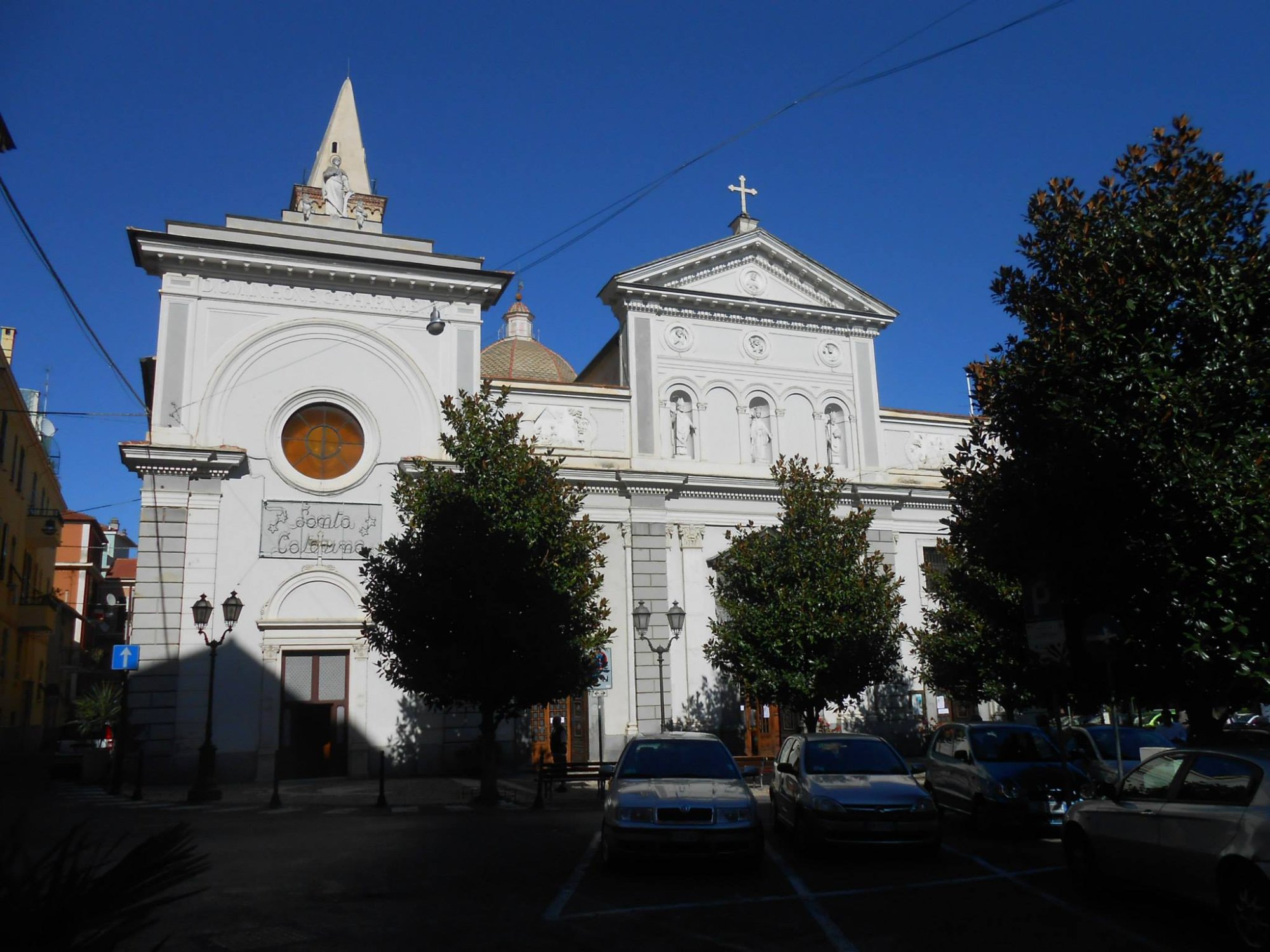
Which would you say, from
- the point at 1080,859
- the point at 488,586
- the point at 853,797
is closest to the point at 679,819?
the point at 853,797

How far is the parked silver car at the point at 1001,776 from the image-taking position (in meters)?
13.4

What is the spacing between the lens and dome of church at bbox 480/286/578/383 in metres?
44.2

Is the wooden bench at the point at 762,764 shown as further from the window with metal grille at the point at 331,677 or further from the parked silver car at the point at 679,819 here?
the window with metal grille at the point at 331,677

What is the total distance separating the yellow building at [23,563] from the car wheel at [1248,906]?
30.9 metres

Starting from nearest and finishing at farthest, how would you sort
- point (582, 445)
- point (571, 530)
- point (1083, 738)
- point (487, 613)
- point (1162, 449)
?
1. point (1162, 449)
2. point (1083, 738)
3. point (487, 613)
4. point (571, 530)
5. point (582, 445)

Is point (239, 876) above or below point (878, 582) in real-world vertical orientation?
below

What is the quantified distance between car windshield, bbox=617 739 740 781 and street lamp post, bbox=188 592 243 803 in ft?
37.1

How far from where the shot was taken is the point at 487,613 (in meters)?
19.2

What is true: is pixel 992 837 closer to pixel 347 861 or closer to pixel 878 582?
pixel 347 861

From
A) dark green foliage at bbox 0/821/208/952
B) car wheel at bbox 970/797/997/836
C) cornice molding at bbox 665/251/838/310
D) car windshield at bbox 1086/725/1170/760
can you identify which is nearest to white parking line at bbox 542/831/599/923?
car wheel at bbox 970/797/997/836

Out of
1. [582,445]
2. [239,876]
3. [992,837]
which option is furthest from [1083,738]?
[582,445]

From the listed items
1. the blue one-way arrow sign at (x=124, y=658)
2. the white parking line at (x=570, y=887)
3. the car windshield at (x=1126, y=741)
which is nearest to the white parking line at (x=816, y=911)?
the white parking line at (x=570, y=887)

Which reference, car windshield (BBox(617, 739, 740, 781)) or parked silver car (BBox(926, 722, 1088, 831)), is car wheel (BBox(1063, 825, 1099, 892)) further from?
car windshield (BBox(617, 739, 740, 781))

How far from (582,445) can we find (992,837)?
17.5 m
